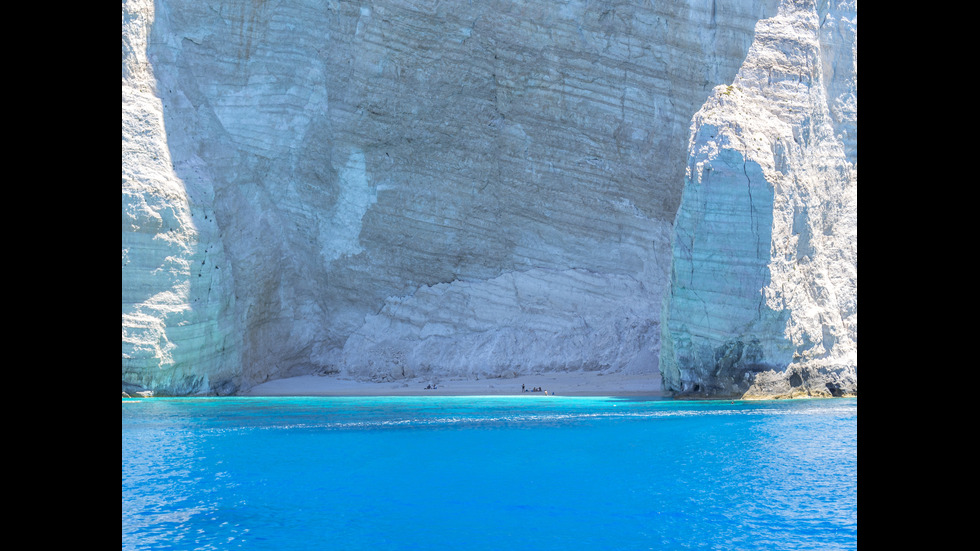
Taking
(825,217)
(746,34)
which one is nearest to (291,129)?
(746,34)

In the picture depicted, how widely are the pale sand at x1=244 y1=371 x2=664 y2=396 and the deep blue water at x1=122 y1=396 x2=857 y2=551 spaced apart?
621 centimetres

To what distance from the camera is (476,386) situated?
22562mm

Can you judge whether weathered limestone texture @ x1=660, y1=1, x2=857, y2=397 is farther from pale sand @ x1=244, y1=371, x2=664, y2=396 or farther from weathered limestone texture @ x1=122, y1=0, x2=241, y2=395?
weathered limestone texture @ x1=122, y1=0, x2=241, y2=395

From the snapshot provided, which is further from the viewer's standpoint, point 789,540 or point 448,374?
point 448,374

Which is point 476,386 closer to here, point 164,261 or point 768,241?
point 164,261

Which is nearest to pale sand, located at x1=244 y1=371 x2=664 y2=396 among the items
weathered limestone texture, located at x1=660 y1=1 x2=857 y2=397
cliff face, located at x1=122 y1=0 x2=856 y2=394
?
cliff face, located at x1=122 y1=0 x2=856 y2=394

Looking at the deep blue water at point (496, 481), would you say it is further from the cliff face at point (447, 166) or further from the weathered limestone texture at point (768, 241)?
the cliff face at point (447, 166)
